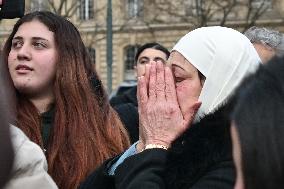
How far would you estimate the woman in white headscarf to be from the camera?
248cm

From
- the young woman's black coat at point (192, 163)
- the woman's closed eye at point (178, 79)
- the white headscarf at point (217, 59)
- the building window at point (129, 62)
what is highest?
the white headscarf at point (217, 59)

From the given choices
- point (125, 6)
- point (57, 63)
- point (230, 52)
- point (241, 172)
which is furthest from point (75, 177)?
point (125, 6)

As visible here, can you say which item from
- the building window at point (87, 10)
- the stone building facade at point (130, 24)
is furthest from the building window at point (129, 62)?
the building window at point (87, 10)

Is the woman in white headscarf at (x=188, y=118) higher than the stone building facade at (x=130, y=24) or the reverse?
higher

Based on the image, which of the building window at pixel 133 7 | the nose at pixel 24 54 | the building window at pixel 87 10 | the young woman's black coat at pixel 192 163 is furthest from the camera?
the building window at pixel 87 10

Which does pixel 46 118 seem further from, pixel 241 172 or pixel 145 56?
pixel 145 56

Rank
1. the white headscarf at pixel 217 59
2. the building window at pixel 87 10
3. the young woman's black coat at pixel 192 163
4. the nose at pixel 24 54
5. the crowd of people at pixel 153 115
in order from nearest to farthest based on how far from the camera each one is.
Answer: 1. the crowd of people at pixel 153 115
2. the young woman's black coat at pixel 192 163
3. the white headscarf at pixel 217 59
4. the nose at pixel 24 54
5. the building window at pixel 87 10

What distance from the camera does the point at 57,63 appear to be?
12.0 feet

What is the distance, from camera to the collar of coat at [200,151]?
2465mm

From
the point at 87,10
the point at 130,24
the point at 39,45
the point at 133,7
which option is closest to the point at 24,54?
the point at 39,45

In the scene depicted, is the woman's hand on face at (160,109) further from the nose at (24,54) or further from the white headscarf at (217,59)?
the nose at (24,54)

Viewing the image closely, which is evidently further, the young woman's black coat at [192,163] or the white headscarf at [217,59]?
the white headscarf at [217,59]

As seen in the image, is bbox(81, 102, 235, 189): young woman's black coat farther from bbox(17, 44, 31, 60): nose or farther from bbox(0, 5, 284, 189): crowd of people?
bbox(17, 44, 31, 60): nose

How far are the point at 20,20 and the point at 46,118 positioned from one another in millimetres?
530
